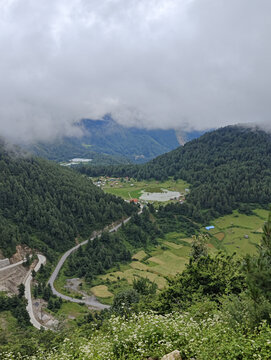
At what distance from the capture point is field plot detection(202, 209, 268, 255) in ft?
375

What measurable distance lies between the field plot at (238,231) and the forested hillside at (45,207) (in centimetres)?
5438

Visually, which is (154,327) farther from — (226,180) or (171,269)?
(226,180)

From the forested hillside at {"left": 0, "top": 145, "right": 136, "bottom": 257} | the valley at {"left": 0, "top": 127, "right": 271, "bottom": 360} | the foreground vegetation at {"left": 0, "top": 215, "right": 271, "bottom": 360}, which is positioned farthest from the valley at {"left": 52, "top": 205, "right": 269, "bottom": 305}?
the foreground vegetation at {"left": 0, "top": 215, "right": 271, "bottom": 360}

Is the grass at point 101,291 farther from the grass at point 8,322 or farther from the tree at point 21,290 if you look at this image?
the grass at point 8,322

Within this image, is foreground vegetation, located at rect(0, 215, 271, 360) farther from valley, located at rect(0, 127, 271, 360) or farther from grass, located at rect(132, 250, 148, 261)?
grass, located at rect(132, 250, 148, 261)

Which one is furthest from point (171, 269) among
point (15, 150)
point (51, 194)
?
point (15, 150)

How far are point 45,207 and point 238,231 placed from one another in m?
103

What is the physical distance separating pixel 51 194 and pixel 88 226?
107ft

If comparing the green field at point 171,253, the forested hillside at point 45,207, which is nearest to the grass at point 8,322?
the green field at point 171,253

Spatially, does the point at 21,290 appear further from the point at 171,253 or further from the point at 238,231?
the point at 238,231

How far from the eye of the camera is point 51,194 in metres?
146

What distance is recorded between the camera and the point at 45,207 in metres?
128

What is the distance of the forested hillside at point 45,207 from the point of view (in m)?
111

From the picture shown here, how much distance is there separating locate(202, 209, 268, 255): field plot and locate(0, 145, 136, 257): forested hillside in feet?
178
